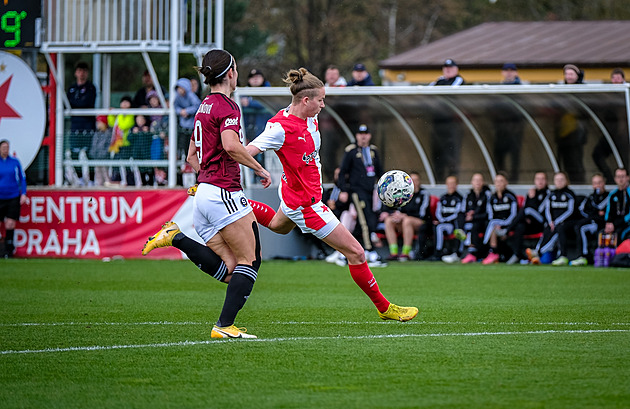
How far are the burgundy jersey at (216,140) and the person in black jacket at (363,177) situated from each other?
9.31m

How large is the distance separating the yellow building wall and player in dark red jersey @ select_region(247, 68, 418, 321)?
2100 centimetres

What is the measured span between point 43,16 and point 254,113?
13.5 ft

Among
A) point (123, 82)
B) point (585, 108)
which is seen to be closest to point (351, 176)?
point (585, 108)

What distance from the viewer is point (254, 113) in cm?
1812

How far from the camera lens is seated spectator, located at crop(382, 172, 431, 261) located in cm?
1778

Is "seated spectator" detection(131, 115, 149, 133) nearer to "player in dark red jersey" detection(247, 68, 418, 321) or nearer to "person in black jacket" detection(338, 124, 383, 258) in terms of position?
"person in black jacket" detection(338, 124, 383, 258)

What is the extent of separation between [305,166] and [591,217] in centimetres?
997

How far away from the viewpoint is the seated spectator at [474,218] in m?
17.7

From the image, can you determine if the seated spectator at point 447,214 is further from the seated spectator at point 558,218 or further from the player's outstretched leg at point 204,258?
the player's outstretched leg at point 204,258

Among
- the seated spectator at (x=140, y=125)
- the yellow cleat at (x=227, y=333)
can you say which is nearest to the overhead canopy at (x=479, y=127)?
the seated spectator at (x=140, y=125)

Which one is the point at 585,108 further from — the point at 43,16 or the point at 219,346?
the point at 219,346

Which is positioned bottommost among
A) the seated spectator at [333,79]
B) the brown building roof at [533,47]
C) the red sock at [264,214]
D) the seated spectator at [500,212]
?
the seated spectator at [500,212]

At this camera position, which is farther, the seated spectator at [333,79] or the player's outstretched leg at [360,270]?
the seated spectator at [333,79]

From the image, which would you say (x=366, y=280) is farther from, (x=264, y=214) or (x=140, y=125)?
(x=140, y=125)
